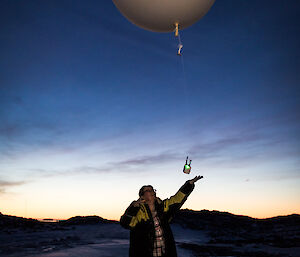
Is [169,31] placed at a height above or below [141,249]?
above

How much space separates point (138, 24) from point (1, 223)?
20.7m

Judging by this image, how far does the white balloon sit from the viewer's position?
471 cm

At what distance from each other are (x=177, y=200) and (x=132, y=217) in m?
0.85

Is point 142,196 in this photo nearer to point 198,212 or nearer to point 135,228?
point 135,228

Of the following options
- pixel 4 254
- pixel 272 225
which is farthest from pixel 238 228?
pixel 4 254

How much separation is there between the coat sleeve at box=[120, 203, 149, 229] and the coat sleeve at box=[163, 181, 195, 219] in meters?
0.42

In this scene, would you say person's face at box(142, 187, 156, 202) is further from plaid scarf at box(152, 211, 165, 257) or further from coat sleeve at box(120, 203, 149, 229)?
plaid scarf at box(152, 211, 165, 257)

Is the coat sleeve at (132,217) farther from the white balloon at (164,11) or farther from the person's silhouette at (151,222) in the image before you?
the white balloon at (164,11)

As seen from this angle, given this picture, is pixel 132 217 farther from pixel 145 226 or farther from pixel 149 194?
pixel 149 194

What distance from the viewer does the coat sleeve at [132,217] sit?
3.65 metres

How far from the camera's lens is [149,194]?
3.98 metres

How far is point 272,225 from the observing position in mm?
20688

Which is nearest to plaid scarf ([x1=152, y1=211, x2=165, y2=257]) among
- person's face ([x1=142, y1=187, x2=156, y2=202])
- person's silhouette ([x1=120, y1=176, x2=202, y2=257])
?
person's silhouette ([x1=120, y1=176, x2=202, y2=257])

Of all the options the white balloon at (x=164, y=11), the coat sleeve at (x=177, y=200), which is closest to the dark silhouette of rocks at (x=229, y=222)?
the coat sleeve at (x=177, y=200)
